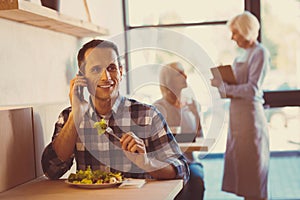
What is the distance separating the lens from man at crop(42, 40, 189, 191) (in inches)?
77.7

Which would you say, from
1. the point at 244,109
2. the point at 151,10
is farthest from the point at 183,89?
the point at 151,10

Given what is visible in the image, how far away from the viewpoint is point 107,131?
2043mm

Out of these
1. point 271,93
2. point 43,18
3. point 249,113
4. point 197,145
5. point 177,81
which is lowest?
point 197,145

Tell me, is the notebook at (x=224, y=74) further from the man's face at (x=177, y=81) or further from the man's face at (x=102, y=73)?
the man's face at (x=102, y=73)

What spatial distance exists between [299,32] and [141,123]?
2651 mm

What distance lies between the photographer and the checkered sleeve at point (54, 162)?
2.03 metres

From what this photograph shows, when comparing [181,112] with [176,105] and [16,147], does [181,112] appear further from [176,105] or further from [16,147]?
[16,147]

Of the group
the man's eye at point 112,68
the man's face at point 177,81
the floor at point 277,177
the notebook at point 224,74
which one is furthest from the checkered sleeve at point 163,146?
the floor at point 277,177

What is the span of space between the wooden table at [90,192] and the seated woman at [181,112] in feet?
5.20

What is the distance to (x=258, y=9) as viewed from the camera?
4367 mm

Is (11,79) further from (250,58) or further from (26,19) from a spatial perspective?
(250,58)

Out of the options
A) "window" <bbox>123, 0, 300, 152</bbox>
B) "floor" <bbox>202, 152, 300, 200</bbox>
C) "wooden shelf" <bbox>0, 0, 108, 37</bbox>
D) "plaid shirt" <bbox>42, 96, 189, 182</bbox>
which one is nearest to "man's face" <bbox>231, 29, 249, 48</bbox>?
"window" <bbox>123, 0, 300, 152</bbox>

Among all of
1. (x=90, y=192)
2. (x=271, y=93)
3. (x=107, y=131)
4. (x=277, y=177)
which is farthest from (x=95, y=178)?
(x=277, y=177)

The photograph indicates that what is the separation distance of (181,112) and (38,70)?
3.92ft
